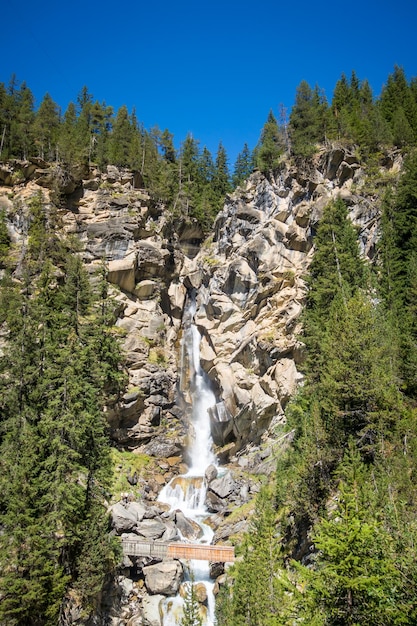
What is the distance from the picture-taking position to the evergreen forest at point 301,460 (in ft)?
30.0

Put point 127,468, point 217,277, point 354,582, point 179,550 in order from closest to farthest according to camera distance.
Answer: point 354,582
point 179,550
point 127,468
point 217,277

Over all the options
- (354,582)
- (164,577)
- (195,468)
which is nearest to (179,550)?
(164,577)

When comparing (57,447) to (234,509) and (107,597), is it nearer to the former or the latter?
(107,597)

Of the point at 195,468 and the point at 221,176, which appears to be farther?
the point at 221,176

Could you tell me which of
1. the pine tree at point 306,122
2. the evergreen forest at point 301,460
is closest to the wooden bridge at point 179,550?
the evergreen forest at point 301,460

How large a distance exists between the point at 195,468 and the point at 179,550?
47.4ft

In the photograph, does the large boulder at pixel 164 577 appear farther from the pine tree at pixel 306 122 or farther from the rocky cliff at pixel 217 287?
the pine tree at pixel 306 122

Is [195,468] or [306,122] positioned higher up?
[306,122]

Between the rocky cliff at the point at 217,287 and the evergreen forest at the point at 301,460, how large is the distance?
396cm

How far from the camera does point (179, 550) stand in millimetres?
26109

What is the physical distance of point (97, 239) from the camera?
45531mm

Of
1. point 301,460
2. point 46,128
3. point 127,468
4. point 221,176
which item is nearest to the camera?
point 301,460

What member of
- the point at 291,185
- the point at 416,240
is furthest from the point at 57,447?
the point at 291,185

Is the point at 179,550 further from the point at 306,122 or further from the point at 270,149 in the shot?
the point at 306,122
